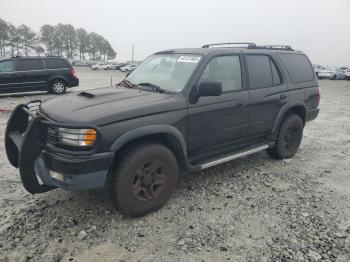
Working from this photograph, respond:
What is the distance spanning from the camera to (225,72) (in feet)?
14.4

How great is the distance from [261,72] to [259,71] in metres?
0.05

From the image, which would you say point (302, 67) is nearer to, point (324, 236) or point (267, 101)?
point (267, 101)

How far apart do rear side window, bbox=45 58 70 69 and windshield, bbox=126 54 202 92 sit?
31.9 feet

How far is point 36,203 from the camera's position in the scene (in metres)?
3.90

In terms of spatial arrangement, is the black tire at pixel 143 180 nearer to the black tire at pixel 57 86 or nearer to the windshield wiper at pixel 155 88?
the windshield wiper at pixel 155 88

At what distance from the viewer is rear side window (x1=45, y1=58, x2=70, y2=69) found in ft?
43.9

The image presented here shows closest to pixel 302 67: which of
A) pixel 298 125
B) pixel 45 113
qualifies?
pixel 298 125

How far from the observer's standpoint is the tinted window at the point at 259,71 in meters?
4.70

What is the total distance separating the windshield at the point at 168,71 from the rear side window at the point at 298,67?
190 cm

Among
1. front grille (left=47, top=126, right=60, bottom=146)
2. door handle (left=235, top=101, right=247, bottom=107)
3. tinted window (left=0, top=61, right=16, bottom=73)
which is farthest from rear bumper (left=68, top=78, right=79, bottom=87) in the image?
front grille (left=47, top=126, right=60, bottom=146)

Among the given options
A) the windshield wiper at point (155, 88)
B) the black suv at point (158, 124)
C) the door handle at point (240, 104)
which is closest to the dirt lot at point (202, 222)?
the black suv at point (158, 124)

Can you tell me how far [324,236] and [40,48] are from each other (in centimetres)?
8640

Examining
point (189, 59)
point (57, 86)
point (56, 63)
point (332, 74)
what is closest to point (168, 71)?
point (189, 59)

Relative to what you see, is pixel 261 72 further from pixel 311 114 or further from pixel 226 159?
pixel 311 114
